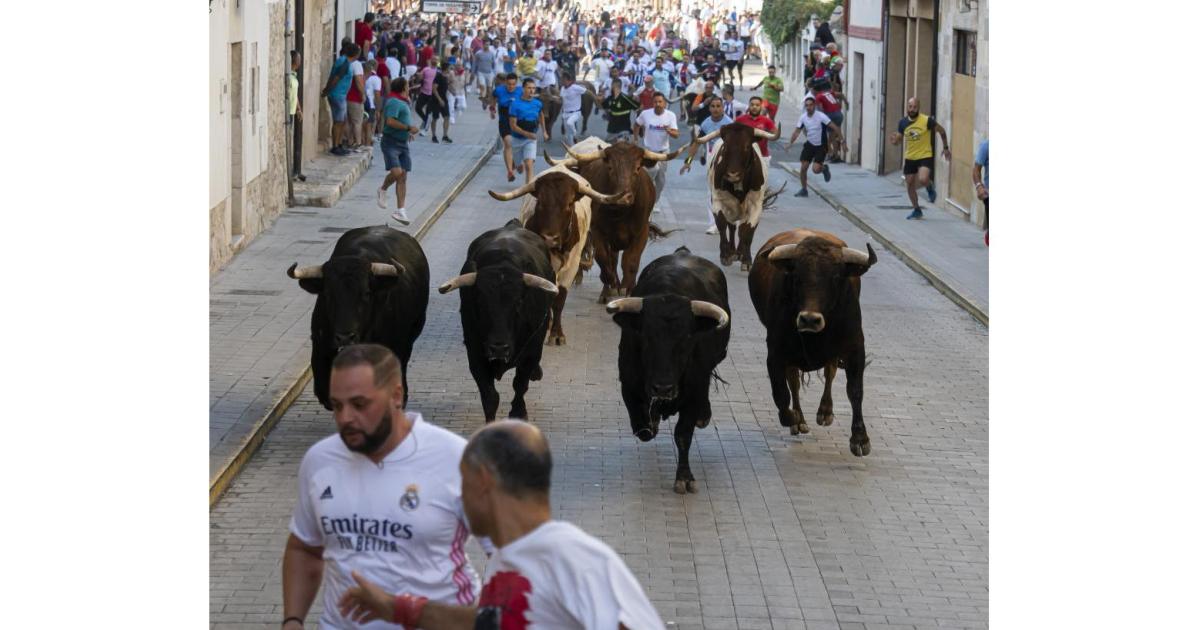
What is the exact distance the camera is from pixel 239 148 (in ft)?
69.6

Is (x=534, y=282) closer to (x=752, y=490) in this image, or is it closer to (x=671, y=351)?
(x=671, y=351)

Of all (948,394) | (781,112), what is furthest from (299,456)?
(781,112)

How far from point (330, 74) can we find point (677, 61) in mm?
31578

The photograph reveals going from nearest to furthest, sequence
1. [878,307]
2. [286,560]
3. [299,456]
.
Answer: [286,560], [299,456], [878,307]

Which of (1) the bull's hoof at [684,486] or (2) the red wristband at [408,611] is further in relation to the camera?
(1) the bull's hoof at [684,486]

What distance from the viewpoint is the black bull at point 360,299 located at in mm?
11812

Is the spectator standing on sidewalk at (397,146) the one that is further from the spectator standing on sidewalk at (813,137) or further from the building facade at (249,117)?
the spectator standing on sidewalk at (813,137)

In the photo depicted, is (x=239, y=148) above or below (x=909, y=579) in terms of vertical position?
above

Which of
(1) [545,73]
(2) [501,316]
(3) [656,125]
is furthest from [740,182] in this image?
(1) [545,73]

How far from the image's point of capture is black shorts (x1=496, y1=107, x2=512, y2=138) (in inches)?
1163

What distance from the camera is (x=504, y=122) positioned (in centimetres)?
2978

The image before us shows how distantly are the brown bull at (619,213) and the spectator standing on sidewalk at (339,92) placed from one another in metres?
13.4

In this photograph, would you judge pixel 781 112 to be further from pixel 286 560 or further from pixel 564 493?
pixel 286 560

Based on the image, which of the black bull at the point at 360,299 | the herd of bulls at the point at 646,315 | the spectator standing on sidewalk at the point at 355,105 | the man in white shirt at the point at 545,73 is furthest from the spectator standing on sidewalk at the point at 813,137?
the black bull at the point at 360,299
